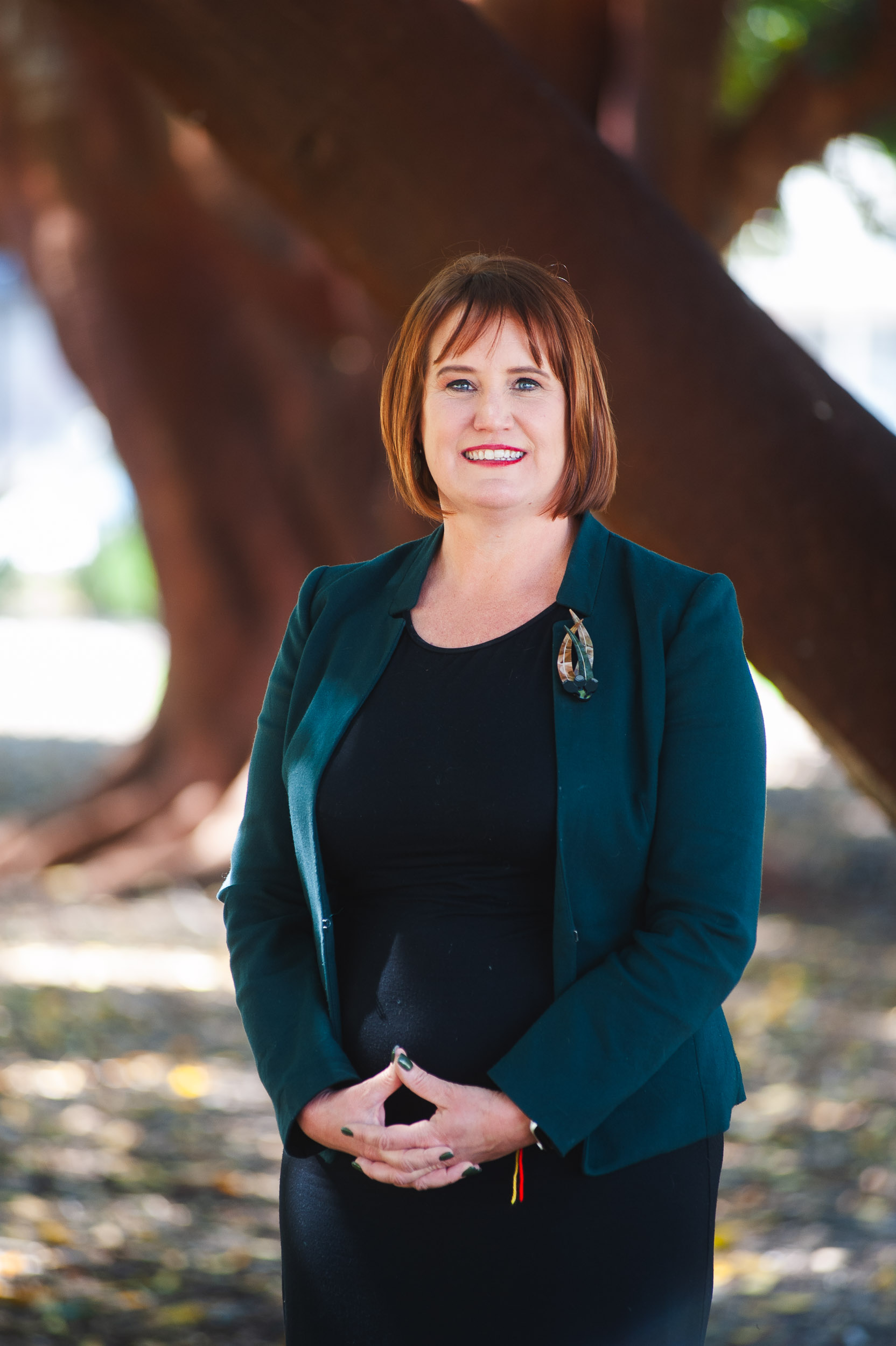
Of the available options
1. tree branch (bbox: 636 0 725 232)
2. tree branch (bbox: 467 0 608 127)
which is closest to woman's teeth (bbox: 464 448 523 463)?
tree branch (bbox: 636 0 725 232)

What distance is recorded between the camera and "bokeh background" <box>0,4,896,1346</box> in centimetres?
364

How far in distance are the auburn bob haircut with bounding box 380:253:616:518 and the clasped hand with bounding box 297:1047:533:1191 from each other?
77 cm

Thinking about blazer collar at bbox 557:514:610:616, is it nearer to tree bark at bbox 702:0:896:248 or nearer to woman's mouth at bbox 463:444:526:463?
woman's mouth at bbox 463:444:526:463

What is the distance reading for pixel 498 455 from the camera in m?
1.87

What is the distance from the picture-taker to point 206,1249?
3.92 m

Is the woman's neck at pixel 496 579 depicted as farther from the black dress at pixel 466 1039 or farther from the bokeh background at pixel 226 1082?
the bokeh background at pixel 226 1082

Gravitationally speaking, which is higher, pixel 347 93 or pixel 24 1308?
pixel 347 93

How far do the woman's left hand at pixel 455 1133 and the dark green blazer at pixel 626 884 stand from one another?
0.13ft

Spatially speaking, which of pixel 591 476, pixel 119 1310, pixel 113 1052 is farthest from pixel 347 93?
pixel 113 1052

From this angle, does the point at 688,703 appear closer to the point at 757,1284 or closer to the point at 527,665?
the point at 527,665

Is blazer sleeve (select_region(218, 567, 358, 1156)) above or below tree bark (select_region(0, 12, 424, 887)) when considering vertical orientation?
below

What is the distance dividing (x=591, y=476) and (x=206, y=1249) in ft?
9.26

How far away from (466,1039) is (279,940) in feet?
1.08

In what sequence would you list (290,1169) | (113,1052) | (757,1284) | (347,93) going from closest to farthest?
(290,1169) → (347,93) → (757,1284) → (113,1052)
